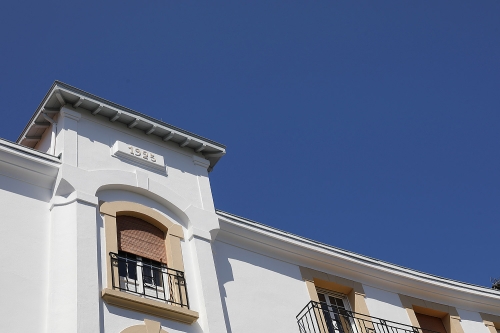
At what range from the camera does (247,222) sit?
16203 millimetres

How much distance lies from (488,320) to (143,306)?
35.2 ft

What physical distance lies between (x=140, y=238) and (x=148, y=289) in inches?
46.7

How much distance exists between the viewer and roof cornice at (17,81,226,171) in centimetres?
1480

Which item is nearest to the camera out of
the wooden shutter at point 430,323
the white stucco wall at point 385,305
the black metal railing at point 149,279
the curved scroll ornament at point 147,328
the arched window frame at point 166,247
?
the curved scroll ornament at point 147,328

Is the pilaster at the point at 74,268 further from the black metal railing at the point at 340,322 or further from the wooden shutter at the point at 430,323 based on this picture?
the wooden shutter at the point at 430,323

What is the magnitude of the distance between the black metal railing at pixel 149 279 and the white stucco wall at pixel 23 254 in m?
1.30

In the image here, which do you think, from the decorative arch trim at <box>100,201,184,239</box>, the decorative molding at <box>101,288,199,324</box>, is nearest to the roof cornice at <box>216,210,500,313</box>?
the decorative arch trim at <box>100,201,184,239</box>

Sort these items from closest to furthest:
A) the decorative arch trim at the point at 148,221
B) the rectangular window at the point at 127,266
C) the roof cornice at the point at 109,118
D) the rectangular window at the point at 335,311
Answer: the rectangular window at the point at 127,266 < the decorative arch trim at the point at 148,221 < the roof cornice at the point at 109,118 < the rectangular window at the point at 335,311

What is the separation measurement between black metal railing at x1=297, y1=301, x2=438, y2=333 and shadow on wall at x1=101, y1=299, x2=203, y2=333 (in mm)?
2945

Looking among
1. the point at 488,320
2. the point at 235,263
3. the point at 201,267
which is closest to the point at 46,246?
the point at 201,267

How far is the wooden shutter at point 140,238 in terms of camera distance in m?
13.8

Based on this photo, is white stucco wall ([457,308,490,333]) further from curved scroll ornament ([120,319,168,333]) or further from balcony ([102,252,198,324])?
curved scroll ornament ([120,319,168,333])

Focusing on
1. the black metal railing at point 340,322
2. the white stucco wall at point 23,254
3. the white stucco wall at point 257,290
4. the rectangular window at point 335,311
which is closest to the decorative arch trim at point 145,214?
the white stucco wall at point 257,290

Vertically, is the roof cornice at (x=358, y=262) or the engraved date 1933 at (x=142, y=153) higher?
the engraved date 1933 at (x=142, y=153)
